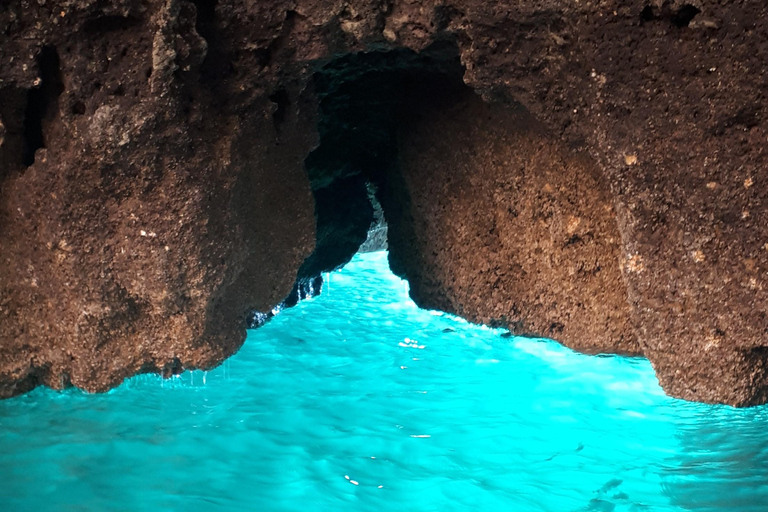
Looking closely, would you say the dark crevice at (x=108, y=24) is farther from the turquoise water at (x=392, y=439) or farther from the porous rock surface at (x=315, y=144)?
the turquoise water at (x=392, y=439)

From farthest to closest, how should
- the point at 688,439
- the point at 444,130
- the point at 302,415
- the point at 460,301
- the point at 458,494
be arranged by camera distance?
the point at 460,301 → the point at 444,130 → the point at 302,415 → the point at 688,439 → the point at 458,494

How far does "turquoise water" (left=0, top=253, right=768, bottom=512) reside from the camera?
111 inches

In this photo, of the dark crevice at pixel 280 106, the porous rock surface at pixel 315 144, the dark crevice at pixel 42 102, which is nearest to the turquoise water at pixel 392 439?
the porous rock surface at pixel 315 144

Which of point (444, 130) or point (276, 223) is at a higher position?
point (444, 130)

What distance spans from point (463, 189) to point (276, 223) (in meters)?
0.99

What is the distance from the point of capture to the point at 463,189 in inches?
150

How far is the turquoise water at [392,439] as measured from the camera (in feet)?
9.22

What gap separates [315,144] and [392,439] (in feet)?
4.56

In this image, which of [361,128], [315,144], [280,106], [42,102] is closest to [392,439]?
[315,144]

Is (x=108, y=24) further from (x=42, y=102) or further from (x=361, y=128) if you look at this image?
(x=361, y=128)

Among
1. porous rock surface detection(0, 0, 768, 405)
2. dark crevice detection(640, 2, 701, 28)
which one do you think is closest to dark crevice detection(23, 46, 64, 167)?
porous rock surface detection(0, 0, 768, 405)

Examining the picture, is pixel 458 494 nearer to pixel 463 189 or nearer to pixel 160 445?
pixel 160 445

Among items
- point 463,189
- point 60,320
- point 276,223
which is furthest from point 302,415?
point 463,189

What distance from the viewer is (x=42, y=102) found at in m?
2.93
